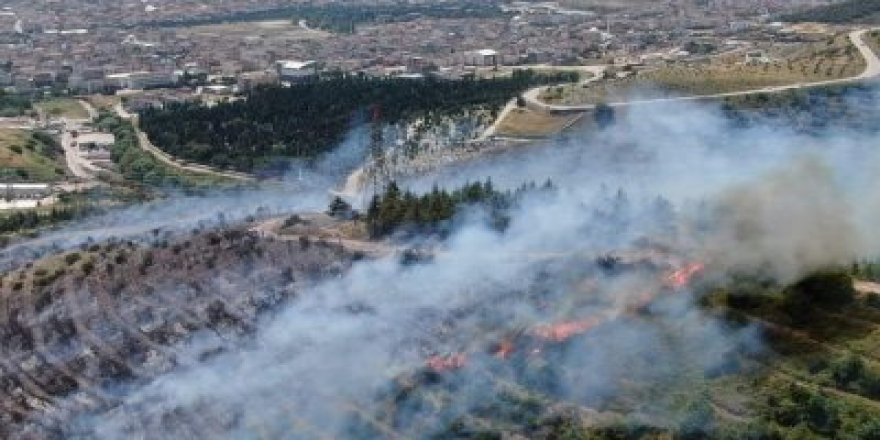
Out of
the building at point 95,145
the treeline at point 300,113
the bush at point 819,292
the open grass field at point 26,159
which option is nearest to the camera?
the bush at point 819,292

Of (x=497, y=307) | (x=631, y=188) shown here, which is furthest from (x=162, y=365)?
(x=631, y=188)

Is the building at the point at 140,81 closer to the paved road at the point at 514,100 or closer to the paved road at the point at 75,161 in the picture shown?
the paved road at the point at 75,161

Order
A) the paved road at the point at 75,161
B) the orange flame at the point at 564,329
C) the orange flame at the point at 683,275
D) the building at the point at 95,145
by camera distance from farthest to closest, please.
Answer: the building at the point at 95,145
the paved road at the point at 75,161
the orange flame at the point at 683,275
the orange flame at the point at 564,329

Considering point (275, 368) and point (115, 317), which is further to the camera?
point (115, 317)

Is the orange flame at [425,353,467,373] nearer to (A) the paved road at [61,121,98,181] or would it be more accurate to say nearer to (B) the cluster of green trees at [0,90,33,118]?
(A) the paved road at [61,121,98,181]

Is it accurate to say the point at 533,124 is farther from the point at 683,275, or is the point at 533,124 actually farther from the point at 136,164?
the point at 683,275

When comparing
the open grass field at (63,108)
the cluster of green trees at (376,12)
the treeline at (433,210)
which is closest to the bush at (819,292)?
the treeline at (433,210)

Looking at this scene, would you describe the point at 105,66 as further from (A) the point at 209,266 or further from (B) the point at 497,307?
(B) the point at 497,307
